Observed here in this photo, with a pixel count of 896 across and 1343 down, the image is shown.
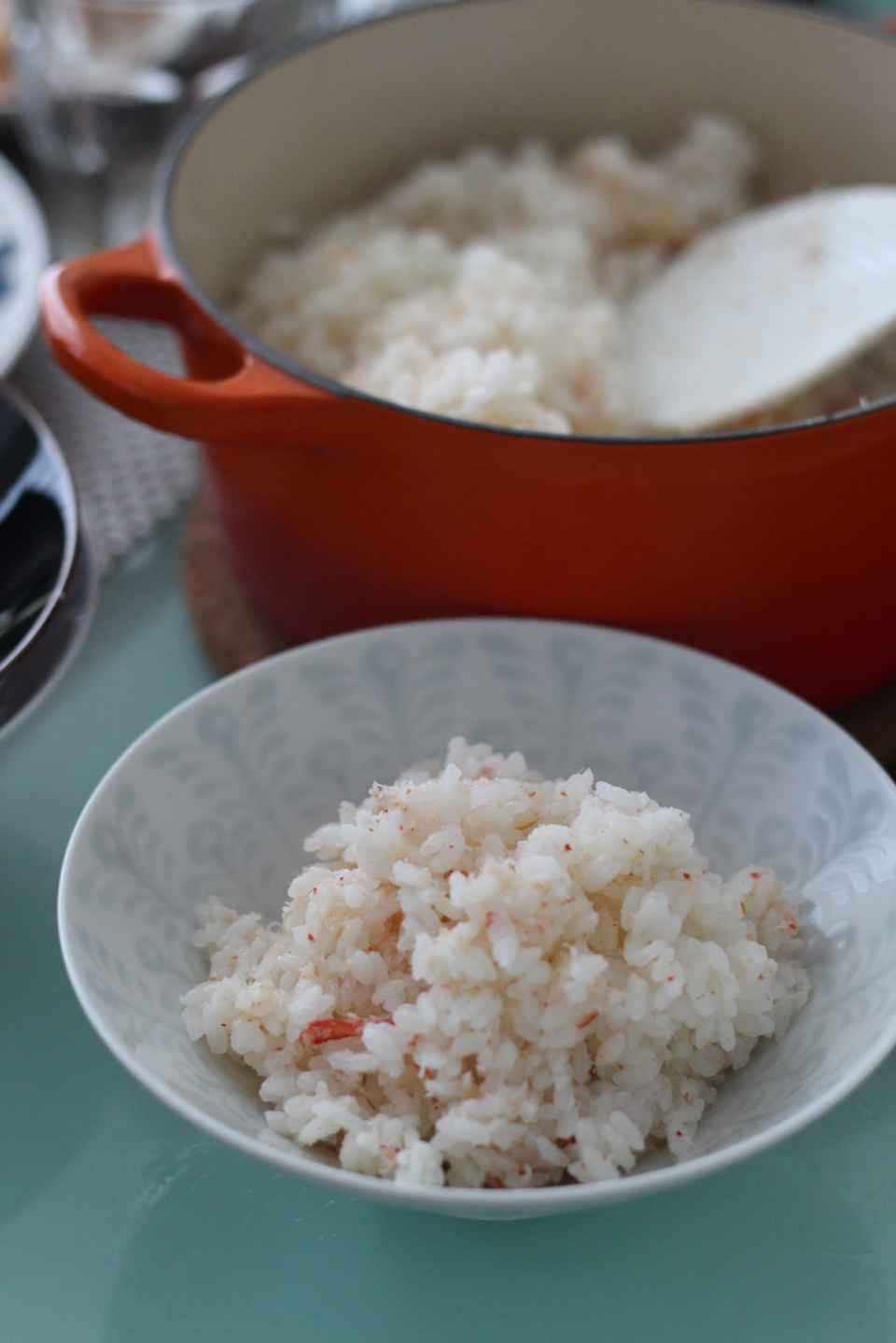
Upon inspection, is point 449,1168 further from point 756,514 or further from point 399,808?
point 756,514

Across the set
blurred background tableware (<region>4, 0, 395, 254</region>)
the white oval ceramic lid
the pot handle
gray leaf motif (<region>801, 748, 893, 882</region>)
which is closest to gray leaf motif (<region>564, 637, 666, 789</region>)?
gray leaf motif (<region>801, 748, 893, 882</region>)

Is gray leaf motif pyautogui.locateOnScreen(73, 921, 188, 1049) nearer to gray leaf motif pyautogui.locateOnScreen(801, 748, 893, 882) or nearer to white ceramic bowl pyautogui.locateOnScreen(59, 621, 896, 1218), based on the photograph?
white ceramic bowl pyautogui.locateOnScreen(59, 621, 896, 1218)

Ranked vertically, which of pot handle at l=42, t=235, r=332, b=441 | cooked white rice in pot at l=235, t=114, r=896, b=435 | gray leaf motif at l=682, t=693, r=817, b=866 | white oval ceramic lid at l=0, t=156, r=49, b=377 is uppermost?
pot handle at l=42, t=235, r=332, b=441

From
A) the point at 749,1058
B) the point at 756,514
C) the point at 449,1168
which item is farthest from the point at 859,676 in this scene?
the point at 449,1168

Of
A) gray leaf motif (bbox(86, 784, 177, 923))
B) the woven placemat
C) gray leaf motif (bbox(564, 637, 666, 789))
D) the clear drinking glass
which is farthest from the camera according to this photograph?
the clear drinking glass

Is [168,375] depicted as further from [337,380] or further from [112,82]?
[112,82]

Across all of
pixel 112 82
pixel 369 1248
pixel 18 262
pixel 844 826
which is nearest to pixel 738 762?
pixel 844 826
